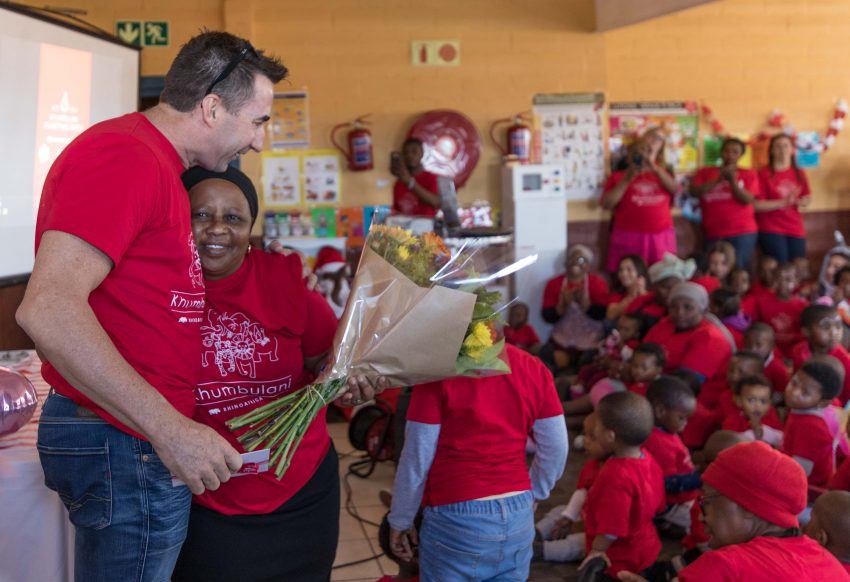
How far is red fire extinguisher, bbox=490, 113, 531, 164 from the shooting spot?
290 inches

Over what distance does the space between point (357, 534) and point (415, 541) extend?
1.32 m

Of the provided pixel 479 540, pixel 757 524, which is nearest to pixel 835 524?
pixel 757 524

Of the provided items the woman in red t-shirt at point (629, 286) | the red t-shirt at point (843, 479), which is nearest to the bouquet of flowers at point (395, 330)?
the red t-shirt at point (843, 479)

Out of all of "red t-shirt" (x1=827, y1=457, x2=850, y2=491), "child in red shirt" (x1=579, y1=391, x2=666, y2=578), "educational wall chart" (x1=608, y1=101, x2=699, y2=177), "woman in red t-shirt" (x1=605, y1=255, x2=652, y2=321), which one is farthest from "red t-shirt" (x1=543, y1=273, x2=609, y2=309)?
"child in red shirt" (x1=579, y1=391, x2=666, y2=578)

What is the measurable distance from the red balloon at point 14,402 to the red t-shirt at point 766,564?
158 cm

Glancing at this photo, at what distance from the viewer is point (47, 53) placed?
16.4ft

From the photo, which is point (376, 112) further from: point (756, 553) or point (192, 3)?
point (756, 553)

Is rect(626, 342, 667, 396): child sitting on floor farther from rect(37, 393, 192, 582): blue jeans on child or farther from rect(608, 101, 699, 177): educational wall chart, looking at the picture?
rect(608, 101, 699, 177): educational wall chart

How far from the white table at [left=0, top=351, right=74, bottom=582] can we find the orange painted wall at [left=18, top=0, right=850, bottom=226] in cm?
549

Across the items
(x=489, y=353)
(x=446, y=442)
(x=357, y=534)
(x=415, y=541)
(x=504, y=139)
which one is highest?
(x=504, y=139)

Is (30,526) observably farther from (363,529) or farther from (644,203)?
(644,203)

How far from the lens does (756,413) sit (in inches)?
156

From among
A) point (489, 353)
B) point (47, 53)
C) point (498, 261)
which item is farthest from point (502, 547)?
point (47, 53)

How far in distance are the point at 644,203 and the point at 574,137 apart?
0.87 meters
